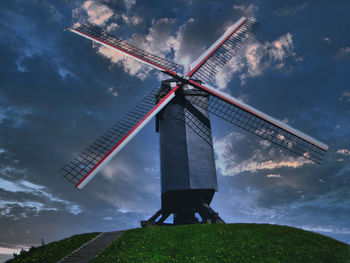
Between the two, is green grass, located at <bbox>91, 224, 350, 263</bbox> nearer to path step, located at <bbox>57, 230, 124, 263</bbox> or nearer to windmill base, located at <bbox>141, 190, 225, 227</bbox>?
path step, located at <bbox>57, 230, 124, 263</bbox>

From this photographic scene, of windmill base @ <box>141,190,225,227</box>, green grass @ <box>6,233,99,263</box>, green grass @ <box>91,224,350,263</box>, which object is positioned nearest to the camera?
green grass @ <box>91,224,350,263</box>


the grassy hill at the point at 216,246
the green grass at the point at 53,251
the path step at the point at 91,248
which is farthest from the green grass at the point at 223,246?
the green grass at the point at 53,251

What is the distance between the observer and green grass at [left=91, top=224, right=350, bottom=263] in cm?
1340

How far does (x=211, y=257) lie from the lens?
1332 centimetres

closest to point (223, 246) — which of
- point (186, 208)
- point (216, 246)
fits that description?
point (216, 246)

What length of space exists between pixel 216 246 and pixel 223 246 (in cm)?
39

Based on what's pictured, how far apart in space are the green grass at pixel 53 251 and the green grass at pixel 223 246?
3115mm

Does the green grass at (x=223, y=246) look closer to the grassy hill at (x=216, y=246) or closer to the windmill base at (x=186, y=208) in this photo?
the grassy hill at (x=216, y=246)

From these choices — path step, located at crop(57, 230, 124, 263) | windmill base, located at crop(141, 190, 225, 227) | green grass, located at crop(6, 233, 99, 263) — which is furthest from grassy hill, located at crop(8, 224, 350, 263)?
windmill base, located at crop(141, 190, 225, 227)

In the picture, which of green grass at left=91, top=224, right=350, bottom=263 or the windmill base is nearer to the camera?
green grass at left=91, top=224, right=350, bottom=263

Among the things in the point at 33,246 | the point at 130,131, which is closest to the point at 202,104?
the point at 130,131

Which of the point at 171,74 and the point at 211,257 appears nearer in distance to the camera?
the point at 211,257

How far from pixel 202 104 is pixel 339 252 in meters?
14.2

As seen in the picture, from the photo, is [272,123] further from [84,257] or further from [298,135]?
[84,257]
